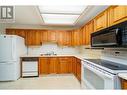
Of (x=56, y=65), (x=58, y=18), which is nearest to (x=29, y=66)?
(x=56, y=65)

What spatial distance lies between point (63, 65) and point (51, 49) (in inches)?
41.8

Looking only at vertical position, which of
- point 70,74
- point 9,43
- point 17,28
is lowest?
point 70,74

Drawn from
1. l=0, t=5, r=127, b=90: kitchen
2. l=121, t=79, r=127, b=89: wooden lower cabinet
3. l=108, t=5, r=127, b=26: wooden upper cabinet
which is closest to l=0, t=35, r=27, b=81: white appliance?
l=0, t=5, r=127, b=90: kitchen

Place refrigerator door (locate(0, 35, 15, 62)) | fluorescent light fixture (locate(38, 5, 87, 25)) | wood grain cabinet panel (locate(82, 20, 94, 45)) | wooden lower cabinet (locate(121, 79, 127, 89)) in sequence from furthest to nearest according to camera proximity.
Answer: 1. refrigerator door (locate(0, 35, 15, 62))
2. wood grain cabinet panel (locate(82, 20, 94, 45))
3. fluorescent light fixture (locate(38, 5, 87, 25))
4. wooden lower cabinet (locate(121, 79, 127, 89))

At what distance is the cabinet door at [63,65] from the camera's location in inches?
235

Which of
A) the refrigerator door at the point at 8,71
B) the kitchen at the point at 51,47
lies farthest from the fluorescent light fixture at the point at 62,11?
the refrigerator door at the point at 8,71

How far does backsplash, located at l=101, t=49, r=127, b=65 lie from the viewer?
255 cm

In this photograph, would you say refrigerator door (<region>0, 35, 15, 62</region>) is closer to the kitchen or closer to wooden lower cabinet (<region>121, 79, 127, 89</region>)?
the kitchen

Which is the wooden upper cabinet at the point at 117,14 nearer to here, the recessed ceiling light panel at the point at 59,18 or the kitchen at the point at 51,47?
the kitchen at the point at 51,47

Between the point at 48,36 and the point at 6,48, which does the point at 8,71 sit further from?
the point at 48,36
